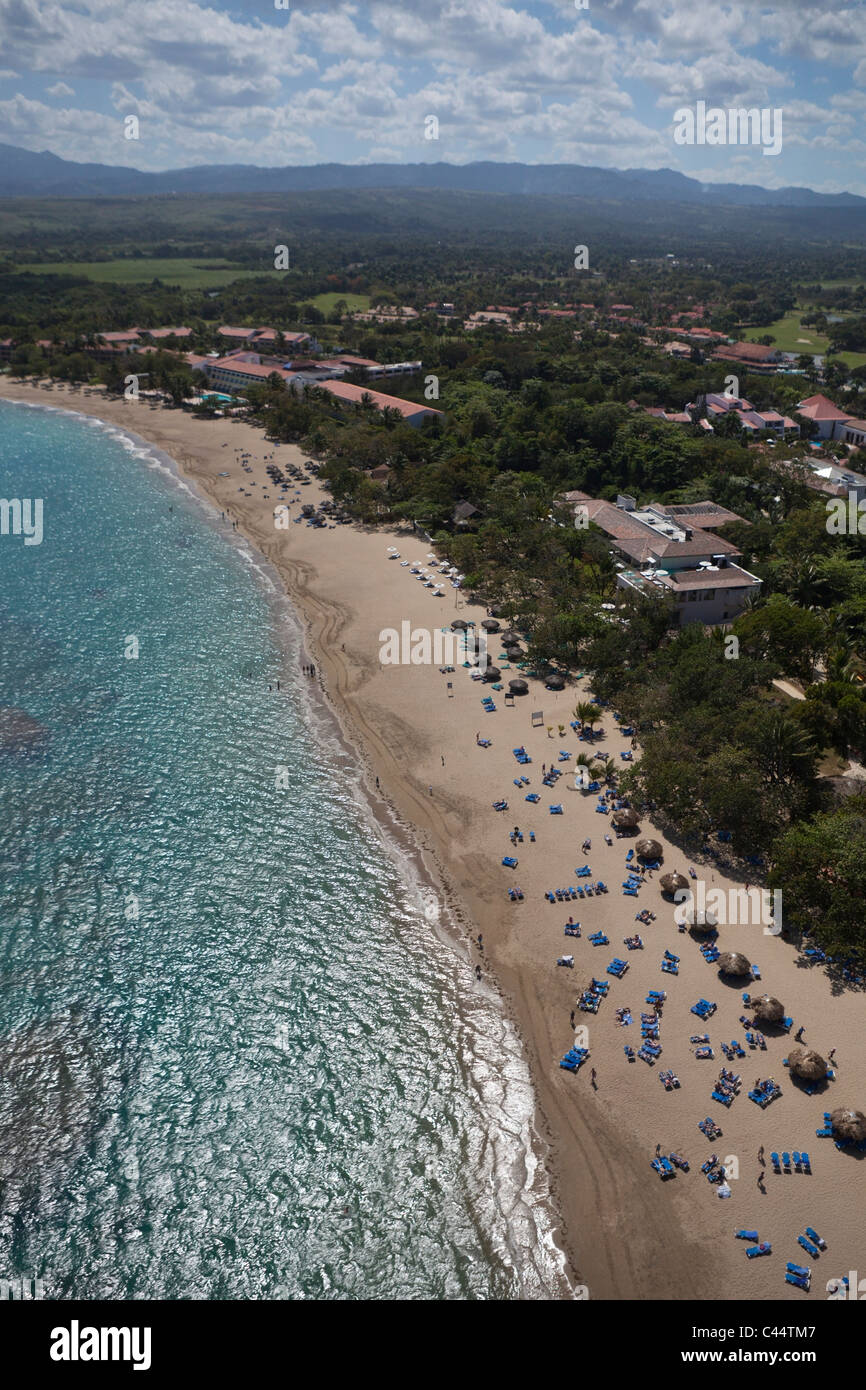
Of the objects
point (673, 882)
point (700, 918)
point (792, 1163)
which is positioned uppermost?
point (673, 882)

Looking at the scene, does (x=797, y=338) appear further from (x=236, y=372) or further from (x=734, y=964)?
(x=734, y=964)

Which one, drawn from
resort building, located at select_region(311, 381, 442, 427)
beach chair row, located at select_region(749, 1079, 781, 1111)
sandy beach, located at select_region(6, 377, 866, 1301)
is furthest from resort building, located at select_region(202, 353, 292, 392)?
beach chair row, located at select_region(749, 1079, 781, 1111)

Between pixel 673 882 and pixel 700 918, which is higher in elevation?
pixel 673 882

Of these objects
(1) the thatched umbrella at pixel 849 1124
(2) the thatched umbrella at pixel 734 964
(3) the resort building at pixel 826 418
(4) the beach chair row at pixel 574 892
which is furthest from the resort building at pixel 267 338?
(1) the thatched umbrella at pixel 849 1124

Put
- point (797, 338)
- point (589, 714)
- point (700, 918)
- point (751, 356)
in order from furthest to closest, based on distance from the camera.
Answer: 1. point (797, 338)
2. point (751, 356)
3. point (589, 714)
4. point (700, 918)

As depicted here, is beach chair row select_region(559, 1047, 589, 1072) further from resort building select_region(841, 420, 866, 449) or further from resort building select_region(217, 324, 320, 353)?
→ resort building select_region(217, 324, 320, 353)

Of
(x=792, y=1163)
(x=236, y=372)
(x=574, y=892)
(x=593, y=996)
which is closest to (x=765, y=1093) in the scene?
(x=792, y=1163)
